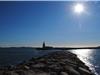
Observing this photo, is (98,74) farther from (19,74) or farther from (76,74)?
(19,74)

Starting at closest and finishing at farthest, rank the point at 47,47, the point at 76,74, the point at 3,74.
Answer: the point at 3,74, the point at 76,74, the point at 47,47

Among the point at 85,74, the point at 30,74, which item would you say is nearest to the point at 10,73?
the point at 30,74

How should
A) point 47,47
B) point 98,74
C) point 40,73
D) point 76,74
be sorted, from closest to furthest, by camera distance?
point 40,73
point 76,74
point 98,74
point 47,47

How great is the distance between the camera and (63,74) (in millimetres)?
8055

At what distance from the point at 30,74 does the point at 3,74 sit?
95cm

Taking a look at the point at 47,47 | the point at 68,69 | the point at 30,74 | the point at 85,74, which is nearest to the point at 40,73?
the point at 30,74

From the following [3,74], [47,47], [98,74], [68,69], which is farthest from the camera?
[47,47]

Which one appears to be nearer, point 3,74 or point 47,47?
point 3,74

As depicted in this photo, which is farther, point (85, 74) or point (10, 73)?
point (85, 74)

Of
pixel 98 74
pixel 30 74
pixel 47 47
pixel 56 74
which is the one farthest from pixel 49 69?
pixel 47 47

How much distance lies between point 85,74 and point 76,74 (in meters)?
1.00

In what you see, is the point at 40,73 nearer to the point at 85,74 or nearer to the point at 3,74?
the point at 3,74

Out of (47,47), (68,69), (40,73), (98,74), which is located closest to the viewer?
(40,73)

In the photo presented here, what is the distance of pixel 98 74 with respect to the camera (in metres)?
12.4
